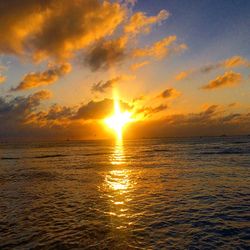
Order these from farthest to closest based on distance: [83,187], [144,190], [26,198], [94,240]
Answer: [83,187] < [144,190] < [26,198] < [94,240]

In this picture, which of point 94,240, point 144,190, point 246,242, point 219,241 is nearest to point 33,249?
point 94,240

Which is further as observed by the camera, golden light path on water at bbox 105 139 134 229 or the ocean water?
golden light path on water at bbox 105 139 134 229

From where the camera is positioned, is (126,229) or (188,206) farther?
(188,206)

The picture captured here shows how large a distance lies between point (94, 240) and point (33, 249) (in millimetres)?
2602

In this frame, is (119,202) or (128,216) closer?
(128,216)

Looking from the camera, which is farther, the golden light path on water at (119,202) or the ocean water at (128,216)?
the golden light path on water at (119,202)

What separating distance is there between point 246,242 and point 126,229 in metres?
5.47

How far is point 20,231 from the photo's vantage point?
14102 mm

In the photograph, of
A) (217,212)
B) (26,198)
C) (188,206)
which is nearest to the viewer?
(217,212)

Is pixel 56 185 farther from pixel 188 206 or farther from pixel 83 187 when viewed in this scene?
pixel 188 206

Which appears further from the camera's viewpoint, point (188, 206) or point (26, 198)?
point (26, 198)

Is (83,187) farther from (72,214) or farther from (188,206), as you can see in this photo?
(188,206)

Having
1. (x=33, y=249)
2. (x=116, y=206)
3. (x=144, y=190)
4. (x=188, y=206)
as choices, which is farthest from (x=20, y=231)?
(x=144, y=190)

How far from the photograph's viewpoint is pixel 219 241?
12523mm
